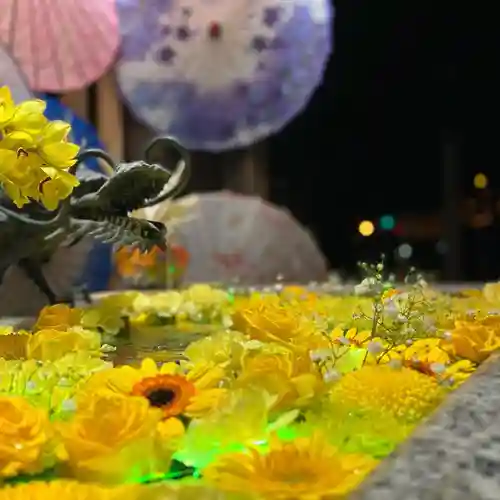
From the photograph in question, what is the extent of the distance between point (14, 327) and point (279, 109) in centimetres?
117

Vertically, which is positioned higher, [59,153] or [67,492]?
[59,153]

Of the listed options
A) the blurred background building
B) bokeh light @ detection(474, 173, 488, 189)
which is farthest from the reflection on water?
bokeh light @ detection(474, 173, 488, 189)

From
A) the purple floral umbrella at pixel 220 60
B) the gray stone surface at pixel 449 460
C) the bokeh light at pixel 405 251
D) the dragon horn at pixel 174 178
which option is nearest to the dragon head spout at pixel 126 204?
the dragon horn at pixel 174 178

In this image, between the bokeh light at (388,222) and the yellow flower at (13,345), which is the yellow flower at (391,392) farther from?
the bokeh light at (388,222)

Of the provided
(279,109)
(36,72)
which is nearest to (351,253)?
(279,109)

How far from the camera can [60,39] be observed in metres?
1.46

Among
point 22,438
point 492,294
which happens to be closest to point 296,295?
point 492,294

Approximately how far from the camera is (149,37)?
5.93 feet

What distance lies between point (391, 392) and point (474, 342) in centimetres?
16

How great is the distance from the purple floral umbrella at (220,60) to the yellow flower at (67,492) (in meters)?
1.54

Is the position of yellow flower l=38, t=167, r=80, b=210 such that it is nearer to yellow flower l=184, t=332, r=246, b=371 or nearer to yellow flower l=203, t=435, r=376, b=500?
yellow flower l=184, t=332, r=246, b=371

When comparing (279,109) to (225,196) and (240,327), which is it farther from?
(240,327)

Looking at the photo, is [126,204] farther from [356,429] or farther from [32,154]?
[356,429]

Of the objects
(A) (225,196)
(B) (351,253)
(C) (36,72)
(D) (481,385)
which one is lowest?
(B) (351,253)
